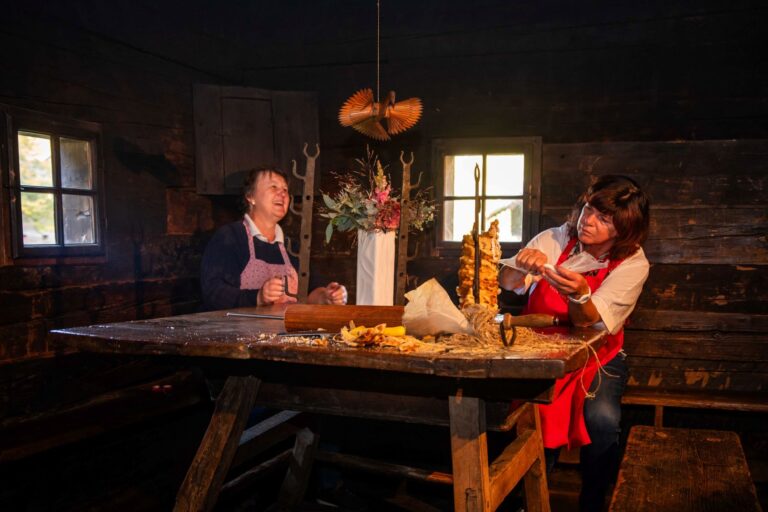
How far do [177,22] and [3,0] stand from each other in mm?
1422

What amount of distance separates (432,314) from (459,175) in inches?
108

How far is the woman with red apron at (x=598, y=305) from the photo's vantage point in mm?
2883

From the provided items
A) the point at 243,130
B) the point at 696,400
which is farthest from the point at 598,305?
the point at 243,130

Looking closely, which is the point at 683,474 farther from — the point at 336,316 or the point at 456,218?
the point at 456,218

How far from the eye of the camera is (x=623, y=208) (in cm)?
305

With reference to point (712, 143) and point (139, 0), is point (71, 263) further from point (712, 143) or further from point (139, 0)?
point (712, 143)

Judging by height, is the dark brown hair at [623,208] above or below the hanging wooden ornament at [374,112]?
below

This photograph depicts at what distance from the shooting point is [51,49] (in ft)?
12.5

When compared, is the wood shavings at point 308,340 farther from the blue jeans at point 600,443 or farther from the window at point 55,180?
the window at point 55,180

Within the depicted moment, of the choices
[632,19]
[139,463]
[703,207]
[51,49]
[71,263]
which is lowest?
[139,463]

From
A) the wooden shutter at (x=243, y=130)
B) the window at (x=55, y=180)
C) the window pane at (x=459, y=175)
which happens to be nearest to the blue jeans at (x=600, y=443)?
the window pane at (x=459, y=175)

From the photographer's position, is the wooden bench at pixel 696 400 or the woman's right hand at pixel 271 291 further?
the wooden bench at pixel 696 400

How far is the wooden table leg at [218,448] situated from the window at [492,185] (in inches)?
94.5

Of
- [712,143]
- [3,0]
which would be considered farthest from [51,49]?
[712,143]
